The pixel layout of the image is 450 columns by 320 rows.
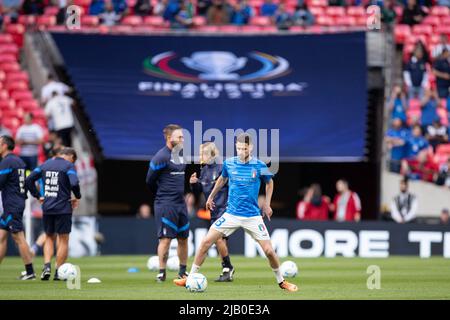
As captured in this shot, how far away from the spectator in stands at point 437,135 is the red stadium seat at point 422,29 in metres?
3.76

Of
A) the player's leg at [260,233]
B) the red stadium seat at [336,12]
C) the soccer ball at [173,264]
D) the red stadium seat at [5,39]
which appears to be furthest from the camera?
the red stadium seat at [336,12]

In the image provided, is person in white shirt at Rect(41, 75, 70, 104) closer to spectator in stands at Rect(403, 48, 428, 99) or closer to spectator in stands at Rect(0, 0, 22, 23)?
spectator in stands at Rect(0, 0, 22, 23)

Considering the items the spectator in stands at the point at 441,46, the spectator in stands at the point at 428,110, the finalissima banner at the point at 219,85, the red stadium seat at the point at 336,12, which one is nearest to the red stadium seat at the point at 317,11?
the red stadium seat at the point at 336,12

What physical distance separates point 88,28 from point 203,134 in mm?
4854

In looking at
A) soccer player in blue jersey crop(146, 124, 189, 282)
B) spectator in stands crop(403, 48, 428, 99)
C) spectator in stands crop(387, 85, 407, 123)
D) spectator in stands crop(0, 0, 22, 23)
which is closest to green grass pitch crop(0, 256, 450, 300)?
soccer player in blue jersey crop(146, 124, 189, 282)

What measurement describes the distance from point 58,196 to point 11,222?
2.95 feet

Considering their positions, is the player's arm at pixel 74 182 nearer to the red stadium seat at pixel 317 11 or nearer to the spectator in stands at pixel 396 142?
the spectator in stands at pixel 396 142

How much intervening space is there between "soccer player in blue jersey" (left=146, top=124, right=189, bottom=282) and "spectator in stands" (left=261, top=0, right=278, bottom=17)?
16078 mm

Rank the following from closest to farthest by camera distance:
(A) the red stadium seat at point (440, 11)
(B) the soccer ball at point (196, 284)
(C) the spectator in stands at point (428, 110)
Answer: (B) the soccer ball at point (196, 284) → (C) the spectator in stands at point (428, 110) → (A) the red stadium seat at point (440, 11)

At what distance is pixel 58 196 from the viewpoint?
64.2 ft

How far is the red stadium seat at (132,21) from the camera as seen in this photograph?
111 ft

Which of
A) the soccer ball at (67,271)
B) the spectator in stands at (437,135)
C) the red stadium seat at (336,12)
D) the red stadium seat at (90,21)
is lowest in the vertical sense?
the spectator in stands at (437,135)
